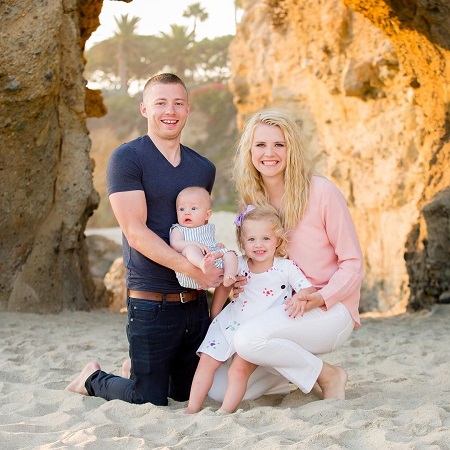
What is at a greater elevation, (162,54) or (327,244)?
(162,54)

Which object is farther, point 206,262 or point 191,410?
point 191,410

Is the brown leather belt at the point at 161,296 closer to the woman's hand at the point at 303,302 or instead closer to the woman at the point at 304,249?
the woman at the point at 304,249

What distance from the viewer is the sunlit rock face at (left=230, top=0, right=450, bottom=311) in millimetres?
8547

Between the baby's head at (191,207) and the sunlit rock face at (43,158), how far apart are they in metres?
3.61

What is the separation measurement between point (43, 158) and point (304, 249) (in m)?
4.38

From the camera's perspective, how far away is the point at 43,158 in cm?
738

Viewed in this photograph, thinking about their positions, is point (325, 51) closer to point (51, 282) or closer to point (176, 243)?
point (51, 282)

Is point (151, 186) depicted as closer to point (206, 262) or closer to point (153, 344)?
point (206, 262)

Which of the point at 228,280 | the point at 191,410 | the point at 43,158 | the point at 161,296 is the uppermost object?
the point at 43,158

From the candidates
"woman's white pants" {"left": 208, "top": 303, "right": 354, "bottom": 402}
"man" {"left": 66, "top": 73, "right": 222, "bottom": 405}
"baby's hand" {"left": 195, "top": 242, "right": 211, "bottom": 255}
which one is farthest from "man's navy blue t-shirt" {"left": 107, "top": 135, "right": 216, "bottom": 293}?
"woman's white pants" {"left": 208, "top": 303, "right": 354, "bottom": 402}

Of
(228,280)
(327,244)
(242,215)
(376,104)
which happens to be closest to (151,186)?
(242,215)

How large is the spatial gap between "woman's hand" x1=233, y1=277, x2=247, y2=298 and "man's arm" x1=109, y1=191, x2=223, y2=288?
0.36ft

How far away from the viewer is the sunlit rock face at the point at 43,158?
22.0 feet

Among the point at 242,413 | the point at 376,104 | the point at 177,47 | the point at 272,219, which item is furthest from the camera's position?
the point at 177,47
